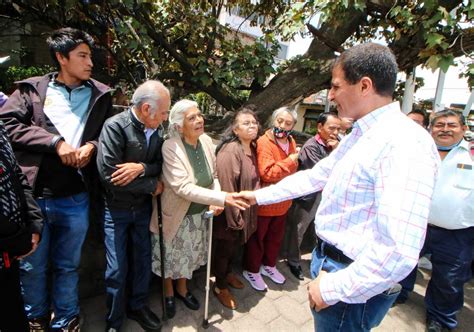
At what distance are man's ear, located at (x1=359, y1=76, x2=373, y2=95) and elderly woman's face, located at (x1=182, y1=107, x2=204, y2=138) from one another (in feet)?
4.67

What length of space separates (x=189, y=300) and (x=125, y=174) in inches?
58.0

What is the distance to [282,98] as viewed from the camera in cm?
534

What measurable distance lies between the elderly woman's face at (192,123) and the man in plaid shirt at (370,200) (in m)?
1.26

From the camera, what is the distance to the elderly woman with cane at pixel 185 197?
2.29m

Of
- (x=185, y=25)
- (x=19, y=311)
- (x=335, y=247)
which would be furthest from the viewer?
(x=185, y=25)

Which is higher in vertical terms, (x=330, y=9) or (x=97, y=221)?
(x=330, y=9)

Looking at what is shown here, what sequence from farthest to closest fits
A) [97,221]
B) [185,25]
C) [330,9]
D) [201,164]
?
[185,25] → [330,9] → [201,164] → [97,221]

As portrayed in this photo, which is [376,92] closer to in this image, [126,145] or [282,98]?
[126,145]

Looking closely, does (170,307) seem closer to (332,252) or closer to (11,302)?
(11,302)

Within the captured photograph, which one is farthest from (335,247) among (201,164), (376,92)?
(201,164)

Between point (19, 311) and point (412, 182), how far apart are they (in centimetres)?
212

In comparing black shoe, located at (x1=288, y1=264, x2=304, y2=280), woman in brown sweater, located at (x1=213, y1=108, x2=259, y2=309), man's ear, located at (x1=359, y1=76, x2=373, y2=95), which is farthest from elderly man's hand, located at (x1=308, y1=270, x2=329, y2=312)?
black shoe, located at (x1=288, y1=264, x2=304, y2=280)

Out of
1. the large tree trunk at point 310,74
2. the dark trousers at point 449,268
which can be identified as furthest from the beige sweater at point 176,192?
the large tree trunk at point 310,74

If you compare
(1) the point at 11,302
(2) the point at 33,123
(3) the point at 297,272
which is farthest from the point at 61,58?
(3) the point at 297,272
